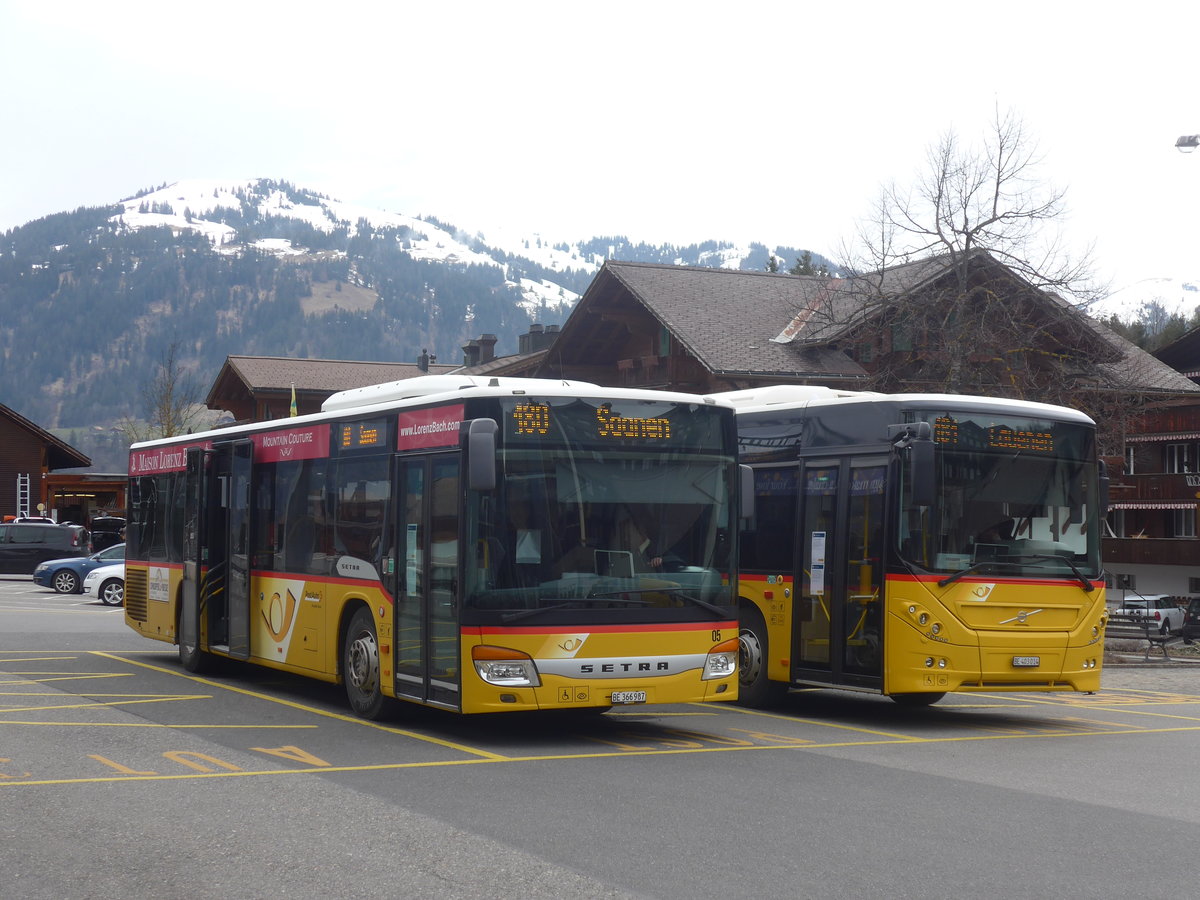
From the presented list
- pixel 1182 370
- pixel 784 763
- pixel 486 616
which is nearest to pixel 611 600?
pixel 486 616

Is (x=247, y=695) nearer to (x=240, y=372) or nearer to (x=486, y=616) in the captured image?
(x=486, y=616)

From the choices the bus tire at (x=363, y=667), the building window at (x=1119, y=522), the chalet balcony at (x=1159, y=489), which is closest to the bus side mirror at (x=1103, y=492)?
the bus tire at (x=363, y=667)

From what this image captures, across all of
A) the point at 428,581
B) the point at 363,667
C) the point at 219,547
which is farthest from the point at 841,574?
the point at 219,547

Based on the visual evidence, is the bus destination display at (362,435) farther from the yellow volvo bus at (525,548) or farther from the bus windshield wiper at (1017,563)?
the bus windshield wiper at (1017,563)

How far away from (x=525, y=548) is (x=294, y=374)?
62.1 metres

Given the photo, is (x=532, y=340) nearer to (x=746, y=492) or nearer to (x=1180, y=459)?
(x=1180, y=459)

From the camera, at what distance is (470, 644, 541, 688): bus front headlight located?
11.5 metres

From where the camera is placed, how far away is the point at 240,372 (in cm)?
6806

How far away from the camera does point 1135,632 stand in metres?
32.8

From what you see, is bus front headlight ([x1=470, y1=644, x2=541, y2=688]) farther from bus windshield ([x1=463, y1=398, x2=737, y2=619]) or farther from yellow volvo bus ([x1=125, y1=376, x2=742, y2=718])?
bus windshield ([x1=463, y1=398, x2=737, y2=619])

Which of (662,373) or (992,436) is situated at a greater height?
(662,373)

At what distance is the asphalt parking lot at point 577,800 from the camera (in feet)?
23.7

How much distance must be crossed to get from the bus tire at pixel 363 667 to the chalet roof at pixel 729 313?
23.3m

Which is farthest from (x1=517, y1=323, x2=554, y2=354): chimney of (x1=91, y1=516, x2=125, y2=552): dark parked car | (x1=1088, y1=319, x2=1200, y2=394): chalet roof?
(x1=1088, y1=319, x2=1200, y2=394): chalet roof
